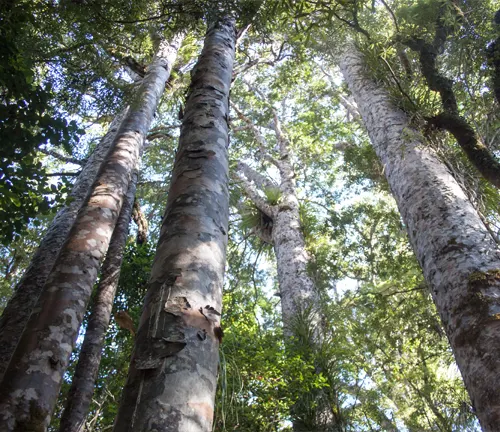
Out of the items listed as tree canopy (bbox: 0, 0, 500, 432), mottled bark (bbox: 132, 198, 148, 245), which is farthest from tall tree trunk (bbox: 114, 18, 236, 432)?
mottled bark (bbox: 132, 198, 148, 245)

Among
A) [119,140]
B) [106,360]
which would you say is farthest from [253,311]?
[119,140]

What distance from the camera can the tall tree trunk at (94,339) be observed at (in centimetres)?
382

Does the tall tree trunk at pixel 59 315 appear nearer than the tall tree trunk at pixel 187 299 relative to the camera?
No

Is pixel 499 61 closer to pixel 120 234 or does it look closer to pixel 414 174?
pixel 414 174

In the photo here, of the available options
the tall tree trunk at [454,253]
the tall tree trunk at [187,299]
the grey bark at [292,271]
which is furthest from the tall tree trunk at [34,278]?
the tall tree trunk at [454,253]

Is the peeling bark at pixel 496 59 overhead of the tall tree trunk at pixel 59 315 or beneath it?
overhead

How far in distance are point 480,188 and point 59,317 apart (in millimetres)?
4452

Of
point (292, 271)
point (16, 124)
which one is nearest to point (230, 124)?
point (16, 124)

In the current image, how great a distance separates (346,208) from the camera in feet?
40.9

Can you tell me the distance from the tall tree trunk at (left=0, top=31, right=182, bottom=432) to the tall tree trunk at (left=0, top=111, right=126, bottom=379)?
0.31m

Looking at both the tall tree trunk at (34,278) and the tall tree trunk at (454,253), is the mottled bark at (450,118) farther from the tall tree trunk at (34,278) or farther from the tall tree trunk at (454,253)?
the tall tree trunk at (34,278)

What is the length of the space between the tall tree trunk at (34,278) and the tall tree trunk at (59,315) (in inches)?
12.3

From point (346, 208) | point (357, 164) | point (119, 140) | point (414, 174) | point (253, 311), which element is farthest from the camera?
point (346, 208)

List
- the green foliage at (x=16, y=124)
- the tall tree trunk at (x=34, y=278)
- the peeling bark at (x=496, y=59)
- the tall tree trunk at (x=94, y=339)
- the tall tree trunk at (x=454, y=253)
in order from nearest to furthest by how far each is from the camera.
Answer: the tall tree trunk at (x=454, y=253), the green foliage at (x=16, y=124), the tall tree trunk at (x=94, y=339), the tall tree trunk at (x=34, y=278), the peeling bark at (x=496, y=59)
